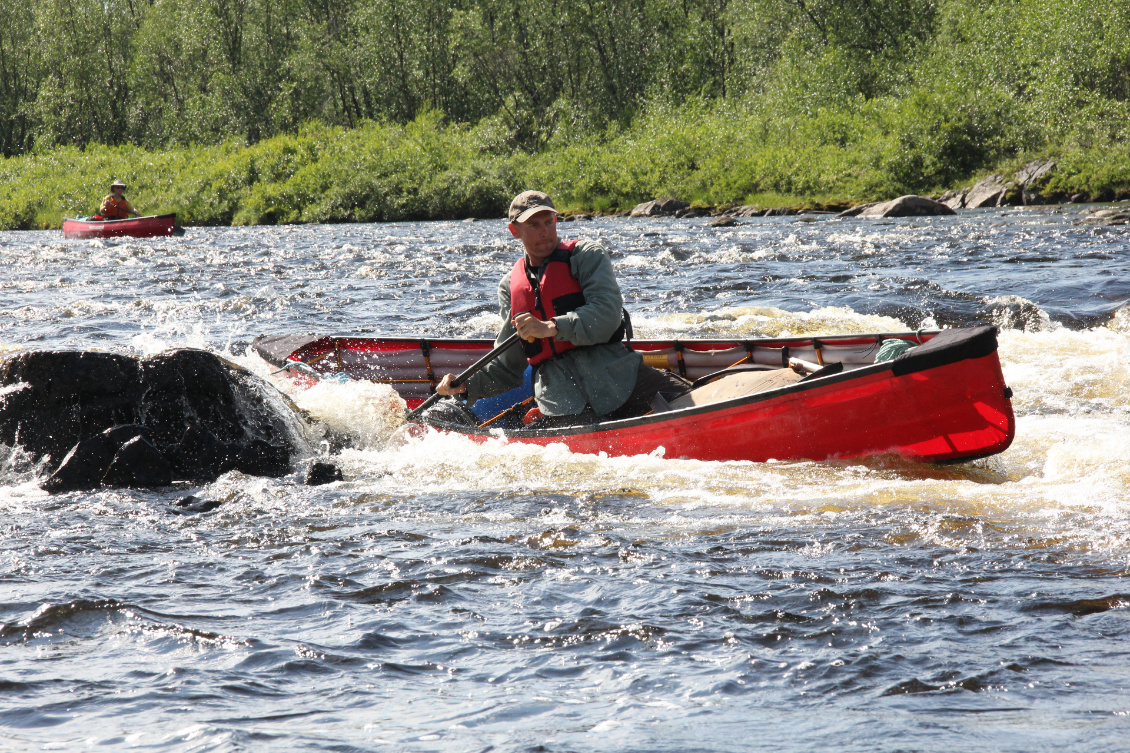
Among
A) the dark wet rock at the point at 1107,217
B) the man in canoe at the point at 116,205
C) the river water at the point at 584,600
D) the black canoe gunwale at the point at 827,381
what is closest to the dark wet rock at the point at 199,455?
the river water at the point at 584,600

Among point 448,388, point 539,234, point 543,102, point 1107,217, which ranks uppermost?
point 543,102

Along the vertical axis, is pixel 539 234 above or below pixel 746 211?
above

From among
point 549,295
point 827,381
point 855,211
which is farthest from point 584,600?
point 855,211

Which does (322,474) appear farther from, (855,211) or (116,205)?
(116,205)

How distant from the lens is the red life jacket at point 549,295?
566cm

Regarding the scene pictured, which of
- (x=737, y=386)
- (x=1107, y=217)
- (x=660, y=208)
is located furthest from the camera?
(x=660, y=208)

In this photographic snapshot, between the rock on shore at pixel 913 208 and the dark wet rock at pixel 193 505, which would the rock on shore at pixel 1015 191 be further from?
the dark wet rock at pixel 193 505

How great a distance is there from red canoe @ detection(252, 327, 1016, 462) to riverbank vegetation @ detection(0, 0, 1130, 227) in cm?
2051

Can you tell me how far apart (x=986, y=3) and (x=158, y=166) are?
32.4 m

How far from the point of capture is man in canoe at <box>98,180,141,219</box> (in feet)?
82.6

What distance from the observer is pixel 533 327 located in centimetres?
544

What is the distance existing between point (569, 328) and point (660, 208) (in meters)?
25.5

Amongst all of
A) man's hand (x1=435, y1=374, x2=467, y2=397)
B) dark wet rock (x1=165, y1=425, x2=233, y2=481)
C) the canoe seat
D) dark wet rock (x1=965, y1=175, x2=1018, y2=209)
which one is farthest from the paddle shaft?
dark wet rock (x1=965, y1=175, x2=1018, y2=209)

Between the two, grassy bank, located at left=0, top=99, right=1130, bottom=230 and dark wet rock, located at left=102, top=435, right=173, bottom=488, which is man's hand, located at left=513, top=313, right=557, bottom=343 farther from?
grassy bank, located at left=0, top=99, right=1130, bottom=230
